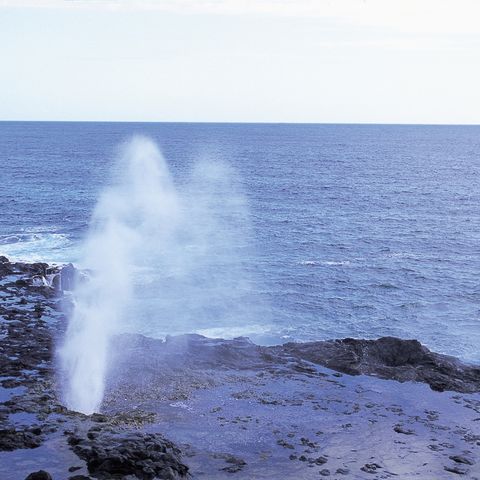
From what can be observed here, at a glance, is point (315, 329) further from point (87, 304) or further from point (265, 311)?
point (87, 304)

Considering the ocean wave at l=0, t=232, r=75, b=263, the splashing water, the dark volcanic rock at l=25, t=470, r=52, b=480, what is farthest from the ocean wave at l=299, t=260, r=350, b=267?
the dark volcanic rock at l=25, t=470, r=52, b=480

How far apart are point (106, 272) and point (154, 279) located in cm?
591

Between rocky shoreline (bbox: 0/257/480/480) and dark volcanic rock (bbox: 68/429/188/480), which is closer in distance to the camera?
dark volcanic rock (bbox: 68/429/188/480)

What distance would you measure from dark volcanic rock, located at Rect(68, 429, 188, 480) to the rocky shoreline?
0.23 feet

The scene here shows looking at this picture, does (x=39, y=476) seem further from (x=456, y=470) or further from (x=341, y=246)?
(x=341, y=246)

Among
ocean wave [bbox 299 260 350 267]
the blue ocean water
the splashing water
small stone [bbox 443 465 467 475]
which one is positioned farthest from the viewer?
ocean wave [bbox 299 260 350 267]

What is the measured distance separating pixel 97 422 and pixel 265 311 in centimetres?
3004

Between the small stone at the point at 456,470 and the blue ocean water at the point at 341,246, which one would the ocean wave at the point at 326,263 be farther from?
the small stone at the point at 456,470

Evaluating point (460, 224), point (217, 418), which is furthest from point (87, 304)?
point (460, 224)

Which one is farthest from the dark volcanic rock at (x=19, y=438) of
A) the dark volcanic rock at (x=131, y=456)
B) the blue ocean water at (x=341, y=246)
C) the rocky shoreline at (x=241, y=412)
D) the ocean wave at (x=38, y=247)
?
the ocean wave at (x=38, y=247)

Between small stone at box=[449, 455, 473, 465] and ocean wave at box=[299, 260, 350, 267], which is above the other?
ocean wave at box=[299, 260, 350, 267]

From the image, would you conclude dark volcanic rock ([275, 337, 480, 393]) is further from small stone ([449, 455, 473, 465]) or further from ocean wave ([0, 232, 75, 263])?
ocean wave ([0, 232, 75, 263])

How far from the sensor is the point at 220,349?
5272 cm

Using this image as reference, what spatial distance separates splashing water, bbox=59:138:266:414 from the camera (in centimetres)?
Answer: 5267
